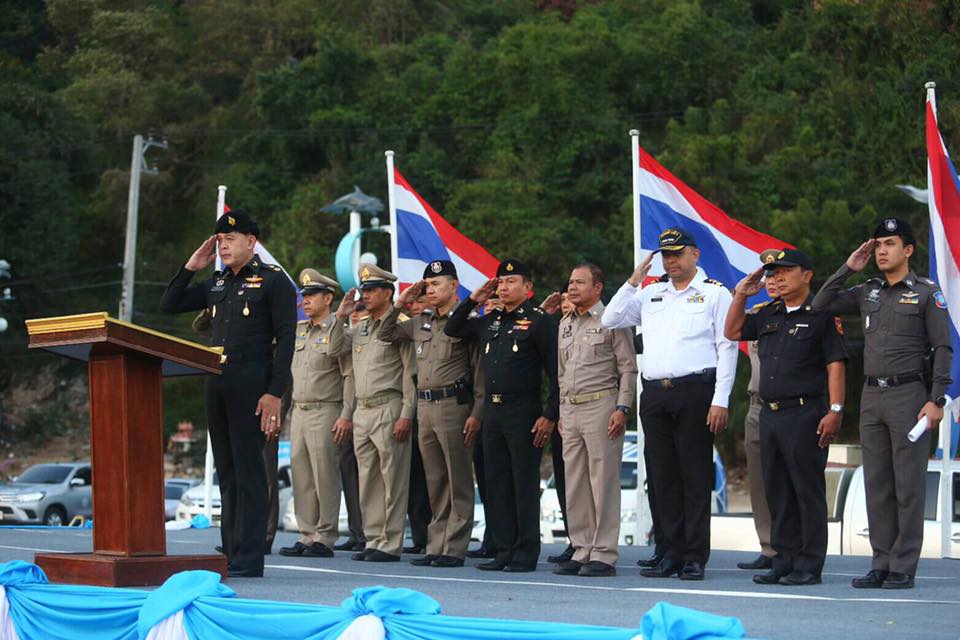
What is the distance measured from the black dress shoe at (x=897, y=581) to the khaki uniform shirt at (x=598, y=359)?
1796 mm

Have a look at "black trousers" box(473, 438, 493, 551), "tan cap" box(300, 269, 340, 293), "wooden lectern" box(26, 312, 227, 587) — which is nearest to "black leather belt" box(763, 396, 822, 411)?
"black trousers" box(473, 438, 493, 551)

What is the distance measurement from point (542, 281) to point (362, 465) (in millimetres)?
23811

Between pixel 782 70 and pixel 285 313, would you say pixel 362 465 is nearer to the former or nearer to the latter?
pixel 285 313

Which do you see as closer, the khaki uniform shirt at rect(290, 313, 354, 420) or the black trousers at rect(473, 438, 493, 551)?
the black trousers at rect(473, 438, 493, 551)

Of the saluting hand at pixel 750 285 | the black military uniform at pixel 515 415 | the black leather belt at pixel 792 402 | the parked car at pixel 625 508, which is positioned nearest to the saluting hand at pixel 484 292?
the black military uniform at pixel 515 415

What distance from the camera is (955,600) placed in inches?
245

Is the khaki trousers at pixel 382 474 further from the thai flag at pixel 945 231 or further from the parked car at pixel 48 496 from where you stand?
the parked car at pixel 48 496

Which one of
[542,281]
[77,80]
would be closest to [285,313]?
[542,281]

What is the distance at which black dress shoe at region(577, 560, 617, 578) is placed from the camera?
779cm

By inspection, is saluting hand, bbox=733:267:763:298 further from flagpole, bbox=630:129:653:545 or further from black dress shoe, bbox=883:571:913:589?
flagpole, bbox=630:129:653:545

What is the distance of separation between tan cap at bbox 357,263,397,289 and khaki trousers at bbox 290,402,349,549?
109cm

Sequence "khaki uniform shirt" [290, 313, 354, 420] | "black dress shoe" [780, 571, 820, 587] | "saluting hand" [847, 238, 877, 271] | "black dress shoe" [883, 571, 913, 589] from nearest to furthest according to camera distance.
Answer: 1. "black dress shoe" [883, 571, 913, 589]
2. "black dress shoe" [780, 571, 820, 587]
3. "saluting hand" [847, 238, 877, 271]
4. "khaki uniform shirt" [290, 313, 354, 420]

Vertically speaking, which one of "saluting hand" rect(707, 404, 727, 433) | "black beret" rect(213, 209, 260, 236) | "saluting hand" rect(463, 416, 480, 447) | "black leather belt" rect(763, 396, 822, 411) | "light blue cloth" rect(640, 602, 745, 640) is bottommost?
"light blue cloth" rect(640, 602, 745, 640)

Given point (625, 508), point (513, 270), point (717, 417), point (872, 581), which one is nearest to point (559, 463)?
point (513, 270)
